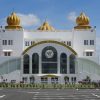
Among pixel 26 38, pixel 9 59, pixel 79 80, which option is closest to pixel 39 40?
pixel 26 38

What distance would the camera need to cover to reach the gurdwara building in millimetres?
94188

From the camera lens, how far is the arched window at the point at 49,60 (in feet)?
310

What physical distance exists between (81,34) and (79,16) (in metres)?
6.26

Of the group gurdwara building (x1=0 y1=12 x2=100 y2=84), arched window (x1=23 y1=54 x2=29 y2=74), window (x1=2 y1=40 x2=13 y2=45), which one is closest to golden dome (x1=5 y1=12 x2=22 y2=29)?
gurdwara building (x1=0 y1=12 x2=100 y2=84)

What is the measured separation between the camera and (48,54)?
95688 millimetres

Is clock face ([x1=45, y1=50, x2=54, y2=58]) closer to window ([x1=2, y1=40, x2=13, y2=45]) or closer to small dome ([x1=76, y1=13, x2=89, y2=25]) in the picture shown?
window ([x1=2, y1=40, x2=13, y2=45])

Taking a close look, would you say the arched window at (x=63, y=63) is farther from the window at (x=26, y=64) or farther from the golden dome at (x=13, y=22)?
the golden dome at (x=13, y=22)

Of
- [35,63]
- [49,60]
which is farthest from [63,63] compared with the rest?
[35,63]

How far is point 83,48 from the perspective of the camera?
331 feet

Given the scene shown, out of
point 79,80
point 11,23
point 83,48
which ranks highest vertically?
point 11,23

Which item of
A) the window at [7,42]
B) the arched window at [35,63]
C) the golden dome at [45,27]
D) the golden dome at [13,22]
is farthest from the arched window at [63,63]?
the golden dome at [45,27]

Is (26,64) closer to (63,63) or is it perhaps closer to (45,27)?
(63,63)

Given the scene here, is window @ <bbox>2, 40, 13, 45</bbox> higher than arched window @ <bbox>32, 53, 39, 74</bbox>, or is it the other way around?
window @ <bbox>2, 40, 13, 45</bbox>

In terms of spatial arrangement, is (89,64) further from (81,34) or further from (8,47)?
(8,47)
